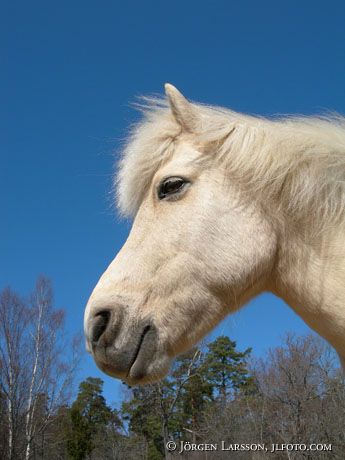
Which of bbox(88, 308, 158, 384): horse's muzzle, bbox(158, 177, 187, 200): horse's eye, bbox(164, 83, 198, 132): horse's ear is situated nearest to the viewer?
bbox(88, 308, 158, 384): horse's muzzle

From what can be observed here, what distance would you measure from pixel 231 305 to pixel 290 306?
1.00 feet

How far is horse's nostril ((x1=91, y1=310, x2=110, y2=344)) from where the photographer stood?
7.11 ft

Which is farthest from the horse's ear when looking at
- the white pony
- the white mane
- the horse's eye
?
the horse's eye

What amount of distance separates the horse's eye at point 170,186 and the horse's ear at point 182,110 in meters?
0.37

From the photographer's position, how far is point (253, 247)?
87.9 inches

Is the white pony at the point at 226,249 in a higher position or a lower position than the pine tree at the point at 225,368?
lower

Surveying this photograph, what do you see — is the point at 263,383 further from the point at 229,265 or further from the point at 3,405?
the point at 229,265

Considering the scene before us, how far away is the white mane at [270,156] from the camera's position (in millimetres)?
2262

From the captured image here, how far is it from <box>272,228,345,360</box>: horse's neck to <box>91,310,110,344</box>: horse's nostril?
89 centimetres

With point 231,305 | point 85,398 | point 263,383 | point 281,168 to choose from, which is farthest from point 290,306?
point 85,398

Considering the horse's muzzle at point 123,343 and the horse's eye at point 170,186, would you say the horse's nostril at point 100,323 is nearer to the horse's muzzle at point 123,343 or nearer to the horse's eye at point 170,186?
the horse's muzzle at point 123,343

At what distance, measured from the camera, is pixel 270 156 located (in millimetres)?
2379

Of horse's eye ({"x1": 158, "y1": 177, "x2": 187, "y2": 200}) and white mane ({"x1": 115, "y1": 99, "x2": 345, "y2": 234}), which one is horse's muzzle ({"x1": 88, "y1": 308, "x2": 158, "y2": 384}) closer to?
horse's eye ({"x1": 158, "y1": 177, "x2": 187, "y2": 200})

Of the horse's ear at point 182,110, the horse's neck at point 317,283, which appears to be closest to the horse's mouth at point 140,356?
the horse's neck at point 317,283
